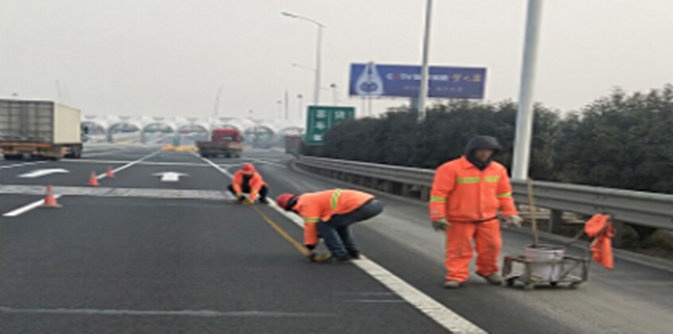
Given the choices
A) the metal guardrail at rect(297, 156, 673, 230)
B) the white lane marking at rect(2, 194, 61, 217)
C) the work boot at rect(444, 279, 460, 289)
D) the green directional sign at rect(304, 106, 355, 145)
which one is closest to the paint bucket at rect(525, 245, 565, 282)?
the work boot at rect(444, 279, 460, 289)

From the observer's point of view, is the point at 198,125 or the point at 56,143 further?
the point at 198,125

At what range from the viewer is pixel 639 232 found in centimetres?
1106

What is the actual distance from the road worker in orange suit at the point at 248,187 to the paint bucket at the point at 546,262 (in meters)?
9.50

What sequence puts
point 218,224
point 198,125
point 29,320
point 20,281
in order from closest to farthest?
1. point 29,320
2. point 20,281
3. point 218,224
4. point 198,125

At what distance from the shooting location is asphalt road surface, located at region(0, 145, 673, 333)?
558 cm

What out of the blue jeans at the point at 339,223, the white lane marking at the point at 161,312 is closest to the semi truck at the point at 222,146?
the blue jeans at the point at 339,223

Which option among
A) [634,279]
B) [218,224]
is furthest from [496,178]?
[218,224]

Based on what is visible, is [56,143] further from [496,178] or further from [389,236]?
[496,178]

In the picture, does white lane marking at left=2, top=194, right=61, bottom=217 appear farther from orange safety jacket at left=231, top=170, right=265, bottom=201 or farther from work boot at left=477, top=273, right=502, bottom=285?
work boot at left=477, top=273, right=502, bottom=285

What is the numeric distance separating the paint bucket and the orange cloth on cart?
325 mm

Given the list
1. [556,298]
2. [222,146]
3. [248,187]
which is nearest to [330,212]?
[556,298]

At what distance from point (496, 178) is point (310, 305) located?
2.32 meters

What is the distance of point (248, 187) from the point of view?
1639cm

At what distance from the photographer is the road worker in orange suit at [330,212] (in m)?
8.24
